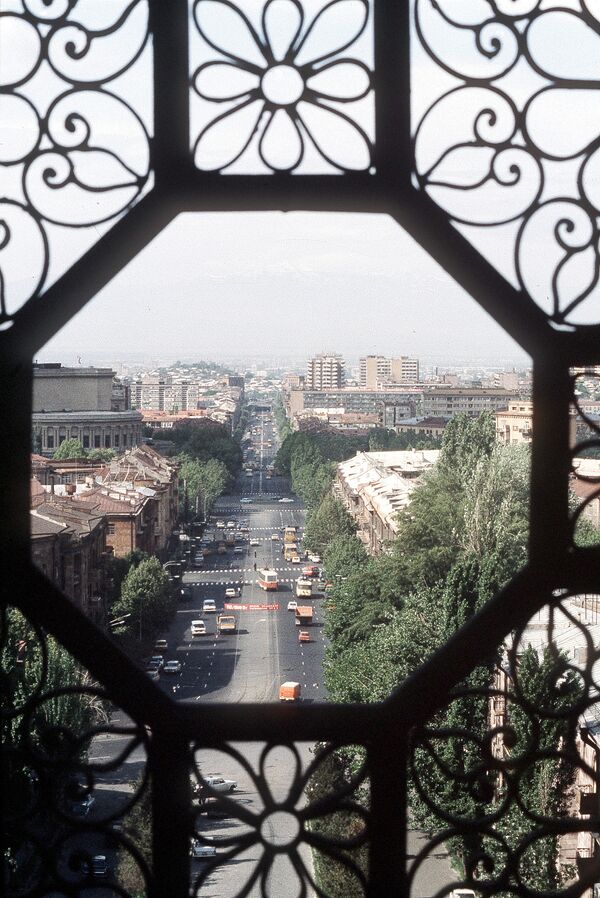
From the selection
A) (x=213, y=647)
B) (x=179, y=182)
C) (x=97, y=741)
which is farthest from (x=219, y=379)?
(x=179, y=182)

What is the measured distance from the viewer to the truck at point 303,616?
66.5ft

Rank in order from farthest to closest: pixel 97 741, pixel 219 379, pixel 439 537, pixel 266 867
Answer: pixel 219 379, pixel 439 537, pixel 97 741, pixel 266 867

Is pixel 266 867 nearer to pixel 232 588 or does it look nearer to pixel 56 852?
pixel 56 852

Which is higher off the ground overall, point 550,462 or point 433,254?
point 433,254

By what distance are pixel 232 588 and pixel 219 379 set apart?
221 feet

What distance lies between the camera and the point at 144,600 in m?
17.2

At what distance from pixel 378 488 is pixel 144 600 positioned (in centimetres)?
633

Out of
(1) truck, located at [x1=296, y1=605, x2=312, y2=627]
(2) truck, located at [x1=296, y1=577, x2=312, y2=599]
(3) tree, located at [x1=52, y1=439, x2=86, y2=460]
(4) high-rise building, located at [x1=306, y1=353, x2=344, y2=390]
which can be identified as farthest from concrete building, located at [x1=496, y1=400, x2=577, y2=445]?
(4) high-rise building, located at [x1=306, y1=353, x2=344, y2=390]

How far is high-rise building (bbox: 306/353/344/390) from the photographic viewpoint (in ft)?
257

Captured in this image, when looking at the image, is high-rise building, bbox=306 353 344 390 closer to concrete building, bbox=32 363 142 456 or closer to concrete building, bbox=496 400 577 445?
concrete building, bbox=32 363 142 456

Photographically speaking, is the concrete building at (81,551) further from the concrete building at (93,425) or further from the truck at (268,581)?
the concrete building at (93,425)

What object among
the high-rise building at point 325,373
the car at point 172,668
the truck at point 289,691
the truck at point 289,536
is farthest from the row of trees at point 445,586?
the high-rise building at point 325,373

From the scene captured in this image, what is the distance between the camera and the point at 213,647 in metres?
18.2

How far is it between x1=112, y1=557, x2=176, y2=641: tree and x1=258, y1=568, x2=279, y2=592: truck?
5.18 m
